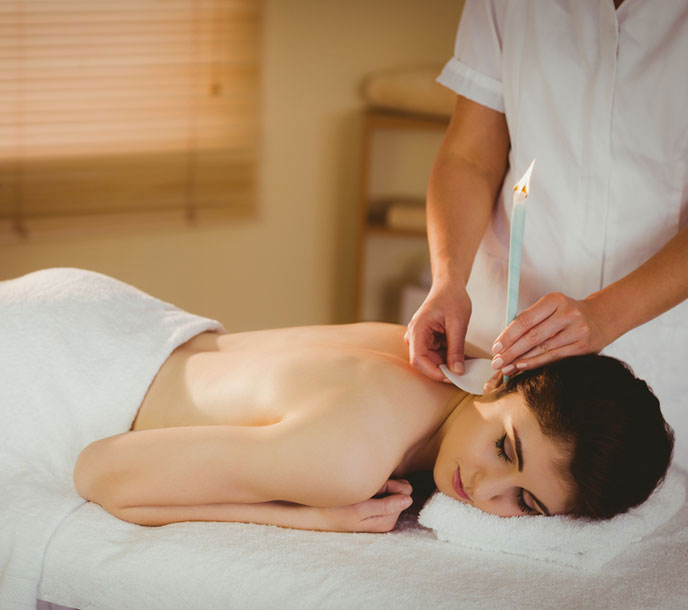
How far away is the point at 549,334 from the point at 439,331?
246mm

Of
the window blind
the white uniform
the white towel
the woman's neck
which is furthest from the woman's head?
the window blind

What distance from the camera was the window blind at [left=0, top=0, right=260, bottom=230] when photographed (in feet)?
9.48

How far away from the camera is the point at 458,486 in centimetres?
137

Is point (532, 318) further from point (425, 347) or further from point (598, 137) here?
point (598, 137)

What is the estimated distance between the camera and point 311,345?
157 centimetres

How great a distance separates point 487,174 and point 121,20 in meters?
1.85

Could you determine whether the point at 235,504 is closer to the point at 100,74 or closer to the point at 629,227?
the point at 629,227

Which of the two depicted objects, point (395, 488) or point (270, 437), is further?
point (395, 488)

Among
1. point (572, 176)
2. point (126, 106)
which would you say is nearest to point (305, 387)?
point (572, 176)

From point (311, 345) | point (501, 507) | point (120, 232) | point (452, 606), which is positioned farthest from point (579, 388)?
point (120, 232)

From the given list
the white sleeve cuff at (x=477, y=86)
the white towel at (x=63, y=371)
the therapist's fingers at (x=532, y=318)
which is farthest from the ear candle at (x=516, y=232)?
the white towel at (x=63, y=371)

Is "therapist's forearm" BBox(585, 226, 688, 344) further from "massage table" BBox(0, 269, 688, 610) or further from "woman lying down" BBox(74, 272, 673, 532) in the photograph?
"massage table" BBox(0, 269, 688, 610)

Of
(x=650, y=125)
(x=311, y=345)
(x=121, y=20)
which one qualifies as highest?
(x=121, y=20)

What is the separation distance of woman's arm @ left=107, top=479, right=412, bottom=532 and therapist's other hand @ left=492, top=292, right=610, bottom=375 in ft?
1.04
